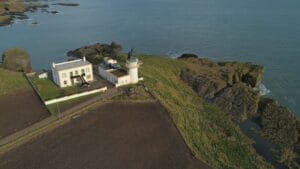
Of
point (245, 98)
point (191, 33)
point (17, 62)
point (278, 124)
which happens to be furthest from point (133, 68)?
point (191, 33)

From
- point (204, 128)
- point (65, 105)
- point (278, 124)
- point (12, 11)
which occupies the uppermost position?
point (12, 11)

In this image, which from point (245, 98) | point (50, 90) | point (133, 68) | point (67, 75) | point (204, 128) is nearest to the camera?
point (204, 128)

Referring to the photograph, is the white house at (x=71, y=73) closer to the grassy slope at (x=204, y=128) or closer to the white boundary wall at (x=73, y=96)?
the white boundary wall at (x=73, y=96)

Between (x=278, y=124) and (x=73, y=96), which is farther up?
(x=73, y=96)

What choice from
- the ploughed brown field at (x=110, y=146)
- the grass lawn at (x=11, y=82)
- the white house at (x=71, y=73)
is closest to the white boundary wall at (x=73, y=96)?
the white house at (x=71, y=73)

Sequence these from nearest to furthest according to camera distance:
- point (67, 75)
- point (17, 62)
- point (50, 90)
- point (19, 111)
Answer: point (19, 111) → point (50, 90) → point (67, 75) → point (17, 62)

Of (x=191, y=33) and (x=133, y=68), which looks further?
(x=191, y=33)

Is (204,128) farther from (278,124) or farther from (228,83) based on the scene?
(228,83)
